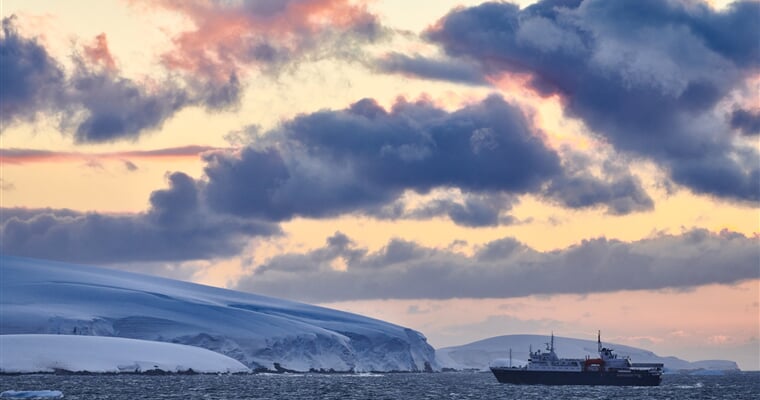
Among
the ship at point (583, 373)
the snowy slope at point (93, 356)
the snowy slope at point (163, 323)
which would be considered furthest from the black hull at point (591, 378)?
the snowy slope at point (163, 323)

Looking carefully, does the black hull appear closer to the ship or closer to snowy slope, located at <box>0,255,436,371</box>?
the ship

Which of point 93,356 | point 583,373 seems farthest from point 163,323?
point 583,373

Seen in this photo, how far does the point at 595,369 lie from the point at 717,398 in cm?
2570

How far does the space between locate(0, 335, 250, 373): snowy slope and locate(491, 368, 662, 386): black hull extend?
45.2 metres

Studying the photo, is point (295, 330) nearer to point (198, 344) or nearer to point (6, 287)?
point (198, 344)

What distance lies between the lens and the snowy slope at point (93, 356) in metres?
135

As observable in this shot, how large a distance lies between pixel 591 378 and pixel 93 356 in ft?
192

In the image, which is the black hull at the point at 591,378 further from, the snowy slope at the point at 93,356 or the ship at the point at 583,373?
the snowy slope at the point at 93,356

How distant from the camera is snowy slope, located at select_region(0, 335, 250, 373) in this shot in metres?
135

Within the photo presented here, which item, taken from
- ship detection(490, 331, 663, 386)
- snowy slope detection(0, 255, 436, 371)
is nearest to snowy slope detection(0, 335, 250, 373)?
snowy slope detection(0, 255, 436, 371)

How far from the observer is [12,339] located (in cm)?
13925

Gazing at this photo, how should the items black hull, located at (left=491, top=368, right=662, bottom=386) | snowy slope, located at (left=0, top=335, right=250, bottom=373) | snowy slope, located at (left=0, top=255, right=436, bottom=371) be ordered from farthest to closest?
snowy slope, located at (left=0, top=255, right=436, bottom=371), snowy slope, located at (left=0, top=335, right=250, bottom=373), black hull, located at (left=491, top=368, right=662, bottom=386)

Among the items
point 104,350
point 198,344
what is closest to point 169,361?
point 104,350

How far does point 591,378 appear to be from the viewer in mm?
124625
